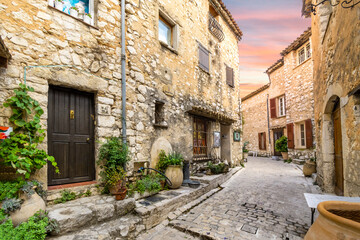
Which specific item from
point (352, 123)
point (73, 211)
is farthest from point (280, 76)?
point (73, 211)

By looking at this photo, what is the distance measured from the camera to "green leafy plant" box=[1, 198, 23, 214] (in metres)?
2.15

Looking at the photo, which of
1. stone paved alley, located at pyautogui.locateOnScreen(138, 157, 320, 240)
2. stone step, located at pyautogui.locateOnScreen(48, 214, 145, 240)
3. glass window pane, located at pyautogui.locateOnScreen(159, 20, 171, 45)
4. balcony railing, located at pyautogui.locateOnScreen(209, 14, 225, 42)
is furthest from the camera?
balcony railing, located at pyautogui.locateOnScreen(209, 14, 225, 42)

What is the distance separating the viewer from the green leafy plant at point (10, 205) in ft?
7.06

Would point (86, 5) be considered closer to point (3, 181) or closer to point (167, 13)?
point (167, 13)

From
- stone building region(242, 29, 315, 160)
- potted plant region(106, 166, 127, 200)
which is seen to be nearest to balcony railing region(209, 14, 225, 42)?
stone building region(242, 29, 315, 160)

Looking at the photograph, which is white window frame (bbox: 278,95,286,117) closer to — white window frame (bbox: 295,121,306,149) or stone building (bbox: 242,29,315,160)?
stone building (bbox: 242,29,315,160)

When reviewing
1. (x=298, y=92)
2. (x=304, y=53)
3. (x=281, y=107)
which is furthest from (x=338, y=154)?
(x=281, y=107)

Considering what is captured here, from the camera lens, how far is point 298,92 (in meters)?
11.0

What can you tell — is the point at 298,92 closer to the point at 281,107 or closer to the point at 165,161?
the point at 281,107

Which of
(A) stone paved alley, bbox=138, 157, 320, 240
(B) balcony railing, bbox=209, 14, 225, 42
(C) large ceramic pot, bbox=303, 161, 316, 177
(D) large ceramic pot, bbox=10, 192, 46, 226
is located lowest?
(A) stone paved alley, bbox=138, 157, 320, 240

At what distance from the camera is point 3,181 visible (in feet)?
8.33

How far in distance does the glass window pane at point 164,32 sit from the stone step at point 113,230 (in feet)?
15.1

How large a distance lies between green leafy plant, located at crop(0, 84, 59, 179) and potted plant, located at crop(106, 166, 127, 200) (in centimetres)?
98

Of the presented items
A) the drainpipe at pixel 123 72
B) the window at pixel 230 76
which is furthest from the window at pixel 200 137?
the drainpipe at pixel 123 72
